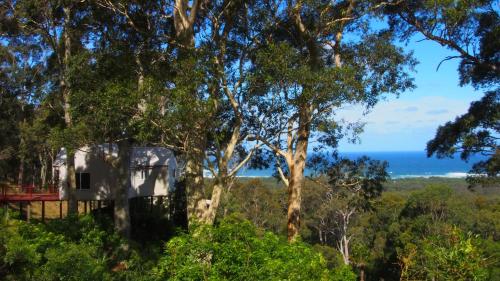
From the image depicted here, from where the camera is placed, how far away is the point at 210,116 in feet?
37.7

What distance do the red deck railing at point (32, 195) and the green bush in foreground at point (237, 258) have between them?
14679mm

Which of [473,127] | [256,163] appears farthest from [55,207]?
[473,127]

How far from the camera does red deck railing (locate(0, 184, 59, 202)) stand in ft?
71.1

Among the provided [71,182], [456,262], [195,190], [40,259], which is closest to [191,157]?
[195,190]

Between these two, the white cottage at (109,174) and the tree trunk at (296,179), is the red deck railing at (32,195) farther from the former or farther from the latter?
the tree trunk at (296,179)

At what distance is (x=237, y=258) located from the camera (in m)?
8.09

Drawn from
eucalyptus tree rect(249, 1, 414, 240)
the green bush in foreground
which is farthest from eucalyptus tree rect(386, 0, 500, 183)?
the green bush in foreground

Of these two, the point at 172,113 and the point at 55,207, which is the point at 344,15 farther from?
the point at 55,207

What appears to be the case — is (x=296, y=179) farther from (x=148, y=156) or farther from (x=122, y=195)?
(x=148, y=156)

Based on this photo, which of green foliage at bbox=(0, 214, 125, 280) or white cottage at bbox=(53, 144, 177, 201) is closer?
green foliage at bbox=(0, 214, 125, 280)

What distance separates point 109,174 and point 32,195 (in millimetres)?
3484

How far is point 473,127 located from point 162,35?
31.3 feet

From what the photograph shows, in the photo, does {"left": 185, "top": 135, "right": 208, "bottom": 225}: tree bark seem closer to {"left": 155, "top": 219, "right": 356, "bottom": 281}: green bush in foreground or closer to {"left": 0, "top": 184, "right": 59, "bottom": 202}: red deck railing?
{"left": 155, "top": 219, "right": 356, "bottom": 281}: green bush in foreground

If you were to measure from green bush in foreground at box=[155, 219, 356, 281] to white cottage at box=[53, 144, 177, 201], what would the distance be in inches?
519
